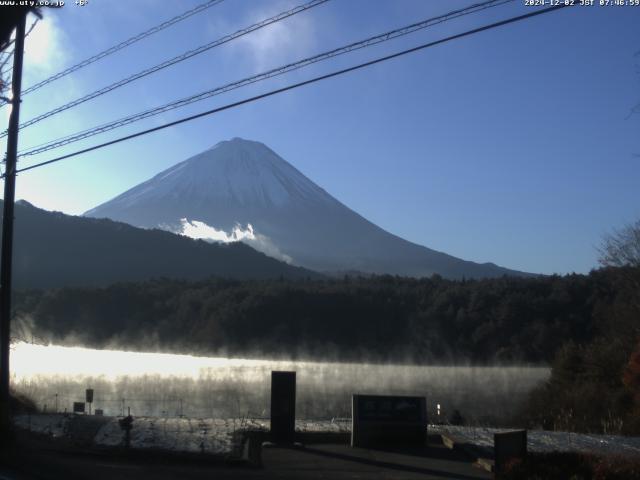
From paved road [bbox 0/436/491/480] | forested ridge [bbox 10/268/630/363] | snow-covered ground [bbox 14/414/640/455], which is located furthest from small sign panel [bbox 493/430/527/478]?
forested ridge [bbox 10/268/630/363]

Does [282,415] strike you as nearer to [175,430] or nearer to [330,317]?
[175,430]

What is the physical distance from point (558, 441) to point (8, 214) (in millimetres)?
12307

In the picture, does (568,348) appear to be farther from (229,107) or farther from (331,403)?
(229,107)

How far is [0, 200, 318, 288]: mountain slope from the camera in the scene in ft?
326

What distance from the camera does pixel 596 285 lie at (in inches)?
2186

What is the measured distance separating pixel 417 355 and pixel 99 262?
53.1 m

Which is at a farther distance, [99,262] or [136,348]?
[99,262]

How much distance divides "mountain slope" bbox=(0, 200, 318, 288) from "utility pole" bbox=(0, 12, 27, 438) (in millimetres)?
80152

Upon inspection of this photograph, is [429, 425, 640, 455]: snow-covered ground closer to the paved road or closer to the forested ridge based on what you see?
the paved road

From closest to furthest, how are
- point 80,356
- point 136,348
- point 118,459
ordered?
1. point 118,459
2. point 80,356
3. point 136,348

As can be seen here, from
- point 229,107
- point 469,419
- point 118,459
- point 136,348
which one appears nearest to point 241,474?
point 118,459

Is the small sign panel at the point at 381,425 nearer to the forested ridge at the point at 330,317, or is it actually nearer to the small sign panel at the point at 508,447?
the small sign panel at the point at 508,447

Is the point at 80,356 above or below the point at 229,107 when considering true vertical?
below

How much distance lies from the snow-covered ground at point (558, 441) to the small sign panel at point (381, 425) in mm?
1000
